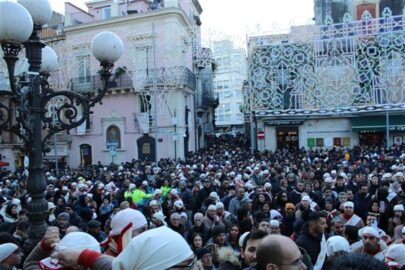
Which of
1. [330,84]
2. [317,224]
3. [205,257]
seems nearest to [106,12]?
[330,84]

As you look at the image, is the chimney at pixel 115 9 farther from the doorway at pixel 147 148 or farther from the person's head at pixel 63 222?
the person's head at pixel 63 222

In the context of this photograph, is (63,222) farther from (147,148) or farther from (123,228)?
Answer: (147,148)

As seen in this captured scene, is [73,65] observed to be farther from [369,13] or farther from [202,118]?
[369,13]

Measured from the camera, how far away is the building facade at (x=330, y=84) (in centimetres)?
3102

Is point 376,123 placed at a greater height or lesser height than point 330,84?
lesser

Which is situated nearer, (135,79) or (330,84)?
(135,79)

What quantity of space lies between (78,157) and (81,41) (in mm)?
8469

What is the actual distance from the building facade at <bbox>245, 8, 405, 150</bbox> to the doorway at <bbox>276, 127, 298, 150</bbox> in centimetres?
8

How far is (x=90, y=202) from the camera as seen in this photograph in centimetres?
1007

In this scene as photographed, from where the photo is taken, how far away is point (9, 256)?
4.22 metres

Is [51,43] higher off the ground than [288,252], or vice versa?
[51,43]

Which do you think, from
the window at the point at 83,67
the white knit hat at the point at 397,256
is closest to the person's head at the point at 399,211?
the white knit hat at the point at 397,256

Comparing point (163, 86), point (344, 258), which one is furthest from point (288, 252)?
point (163, 86)

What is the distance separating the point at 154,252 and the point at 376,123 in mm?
32680
